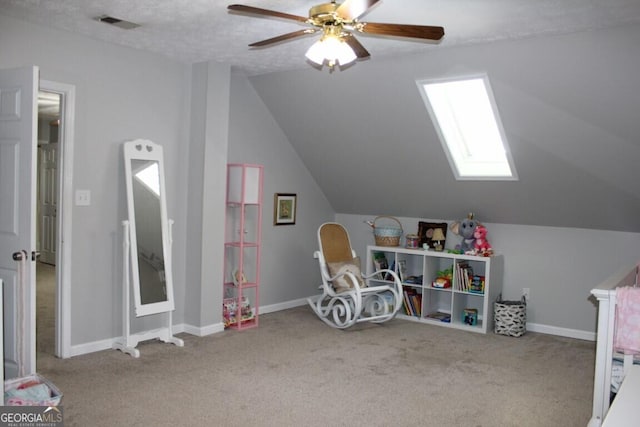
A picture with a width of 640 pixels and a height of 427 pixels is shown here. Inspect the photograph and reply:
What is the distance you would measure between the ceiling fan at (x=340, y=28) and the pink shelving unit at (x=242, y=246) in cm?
223

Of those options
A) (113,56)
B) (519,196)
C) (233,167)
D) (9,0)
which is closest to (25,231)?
(9,0)

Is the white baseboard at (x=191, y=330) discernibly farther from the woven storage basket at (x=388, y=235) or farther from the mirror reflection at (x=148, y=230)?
the woven storage basket at (x=388, y=235)

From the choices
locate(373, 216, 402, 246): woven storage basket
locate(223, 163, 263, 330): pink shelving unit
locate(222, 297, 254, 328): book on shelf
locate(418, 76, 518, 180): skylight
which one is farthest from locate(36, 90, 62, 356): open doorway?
locate(418, 76, 518, 180): skylight

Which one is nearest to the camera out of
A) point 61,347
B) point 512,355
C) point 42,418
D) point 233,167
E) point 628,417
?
point 628,417

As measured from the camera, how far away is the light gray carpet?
3230mm

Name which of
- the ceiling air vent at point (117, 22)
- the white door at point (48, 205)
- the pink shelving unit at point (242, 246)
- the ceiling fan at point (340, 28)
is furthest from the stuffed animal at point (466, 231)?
the white door at point (48, 205)

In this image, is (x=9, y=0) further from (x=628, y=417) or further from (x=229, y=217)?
(x=628, y=417)

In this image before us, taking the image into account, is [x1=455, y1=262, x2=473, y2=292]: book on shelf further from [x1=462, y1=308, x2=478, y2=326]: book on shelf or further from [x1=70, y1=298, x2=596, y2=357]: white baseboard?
[x1=70, y1=298, x2=596, y2=357]: white baseboard

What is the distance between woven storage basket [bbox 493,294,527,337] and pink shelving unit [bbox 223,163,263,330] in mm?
2204

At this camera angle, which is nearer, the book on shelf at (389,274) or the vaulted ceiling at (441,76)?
the vaulted ceiling at (441,76)

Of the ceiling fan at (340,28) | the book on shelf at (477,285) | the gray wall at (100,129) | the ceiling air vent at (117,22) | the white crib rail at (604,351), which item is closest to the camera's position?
the ceiling fan at (340,28)

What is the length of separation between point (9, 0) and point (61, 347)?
234cm

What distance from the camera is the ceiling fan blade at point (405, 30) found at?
2.61 metres

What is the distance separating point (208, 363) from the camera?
13.4ft
